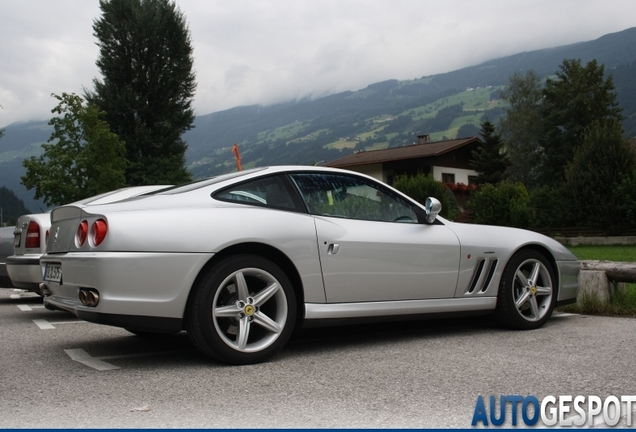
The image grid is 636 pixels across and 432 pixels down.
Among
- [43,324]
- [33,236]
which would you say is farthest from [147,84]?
[43,324]

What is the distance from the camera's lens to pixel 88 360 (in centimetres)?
486

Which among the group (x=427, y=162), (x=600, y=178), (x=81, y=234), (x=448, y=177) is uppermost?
(x=81, y=234)

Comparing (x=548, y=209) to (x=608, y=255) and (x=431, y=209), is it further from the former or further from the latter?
(x=431, y=209)

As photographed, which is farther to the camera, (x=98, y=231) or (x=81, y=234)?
(x=81, y=234)

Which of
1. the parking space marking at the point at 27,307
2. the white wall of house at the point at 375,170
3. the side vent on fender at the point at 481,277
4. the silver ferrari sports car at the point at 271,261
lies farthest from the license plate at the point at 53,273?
the white wall of house at the point at 375,170

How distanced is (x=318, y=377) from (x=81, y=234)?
5.92ft

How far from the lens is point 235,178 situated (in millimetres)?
5062

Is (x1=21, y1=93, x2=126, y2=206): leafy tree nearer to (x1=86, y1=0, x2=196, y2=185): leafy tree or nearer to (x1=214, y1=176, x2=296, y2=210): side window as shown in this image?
(x1=86, y1=0, x2=196, y2=185): leafy tree

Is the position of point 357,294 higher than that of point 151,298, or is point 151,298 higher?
point 151,298

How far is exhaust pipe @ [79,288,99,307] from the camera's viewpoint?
4301 millimetres

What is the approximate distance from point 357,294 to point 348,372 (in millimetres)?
833

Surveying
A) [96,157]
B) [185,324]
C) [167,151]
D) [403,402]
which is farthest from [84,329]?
[167,151]

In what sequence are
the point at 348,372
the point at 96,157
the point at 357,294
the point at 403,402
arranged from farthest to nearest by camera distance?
the point at 96,157 < the point at 357,294 < the point at 348,372 < the point at 403,402

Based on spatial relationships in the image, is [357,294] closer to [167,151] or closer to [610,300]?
[610,300]
